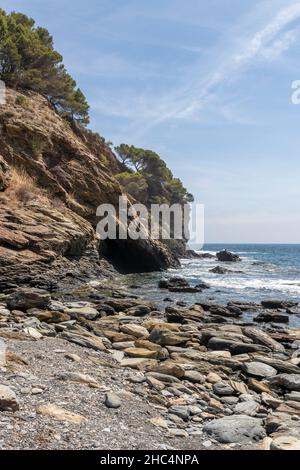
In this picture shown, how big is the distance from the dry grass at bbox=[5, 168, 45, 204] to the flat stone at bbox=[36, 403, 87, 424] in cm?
2111

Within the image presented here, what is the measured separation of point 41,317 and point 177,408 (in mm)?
7151

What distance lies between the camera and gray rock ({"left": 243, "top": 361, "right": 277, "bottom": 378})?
31.3ft

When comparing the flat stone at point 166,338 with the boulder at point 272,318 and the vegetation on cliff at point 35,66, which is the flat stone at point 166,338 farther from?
the vegetation on cliff at point 35,66

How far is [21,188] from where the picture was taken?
25969 millimetres

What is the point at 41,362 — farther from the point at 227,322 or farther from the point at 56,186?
the point at 56,186

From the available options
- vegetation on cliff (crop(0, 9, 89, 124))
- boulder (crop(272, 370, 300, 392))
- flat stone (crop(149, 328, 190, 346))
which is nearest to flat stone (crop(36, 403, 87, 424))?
boulder (crop(272, 370, 300, 392))

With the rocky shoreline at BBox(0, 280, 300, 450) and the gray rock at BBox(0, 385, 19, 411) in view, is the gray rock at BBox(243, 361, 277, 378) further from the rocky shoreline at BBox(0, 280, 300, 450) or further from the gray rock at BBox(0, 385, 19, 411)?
the gray rock at BBox(0, 385, 19, 411)

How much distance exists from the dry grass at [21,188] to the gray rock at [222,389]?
66.0 feet

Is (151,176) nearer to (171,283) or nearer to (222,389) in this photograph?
(171,283)

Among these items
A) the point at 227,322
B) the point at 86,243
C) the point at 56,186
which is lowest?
the point at 227,322

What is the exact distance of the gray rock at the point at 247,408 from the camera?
724cm

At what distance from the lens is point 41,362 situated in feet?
25.2

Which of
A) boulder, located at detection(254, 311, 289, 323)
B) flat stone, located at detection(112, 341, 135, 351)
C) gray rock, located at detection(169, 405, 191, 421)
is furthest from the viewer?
boulder, located at detection(254, 311, 289, 323)
